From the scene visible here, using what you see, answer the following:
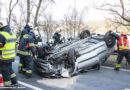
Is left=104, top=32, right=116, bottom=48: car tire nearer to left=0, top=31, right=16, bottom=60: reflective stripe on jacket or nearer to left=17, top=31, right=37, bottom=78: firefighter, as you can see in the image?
left=17, top=31, right=37, bottom=78: firefighter

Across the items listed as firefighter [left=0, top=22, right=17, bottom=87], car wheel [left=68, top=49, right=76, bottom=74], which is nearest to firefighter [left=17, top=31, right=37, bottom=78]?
firefighter [left=0, top=22, right=17, bottom=87]

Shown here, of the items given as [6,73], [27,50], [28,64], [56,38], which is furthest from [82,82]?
[56,38]

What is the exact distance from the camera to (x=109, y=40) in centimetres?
607

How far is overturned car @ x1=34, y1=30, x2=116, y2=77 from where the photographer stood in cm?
474

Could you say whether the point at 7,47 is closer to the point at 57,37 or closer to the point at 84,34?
the point at 84,34

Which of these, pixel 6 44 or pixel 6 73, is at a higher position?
pixel 6 44

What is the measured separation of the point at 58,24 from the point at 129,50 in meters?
22.7

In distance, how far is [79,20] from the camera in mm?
24625

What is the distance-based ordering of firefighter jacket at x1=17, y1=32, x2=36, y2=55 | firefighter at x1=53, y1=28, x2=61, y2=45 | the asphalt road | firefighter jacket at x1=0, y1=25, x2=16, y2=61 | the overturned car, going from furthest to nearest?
firefighter at x1=53, y1=28, x2=61, y2=45
the overturned car
firefighter jacket at x1=17, y1=32, x2=36, y2=55
the asphalt road
firefighter jacket at x1=0, y1=25, x2=16, y2=61

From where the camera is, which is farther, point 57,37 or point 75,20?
point 75,20

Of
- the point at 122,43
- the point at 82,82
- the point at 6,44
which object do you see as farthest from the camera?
the point at 122,43

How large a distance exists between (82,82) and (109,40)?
8.24 ft

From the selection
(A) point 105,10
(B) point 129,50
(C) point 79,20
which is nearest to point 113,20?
(A) point 105,10

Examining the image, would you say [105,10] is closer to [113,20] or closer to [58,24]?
[113,20]
